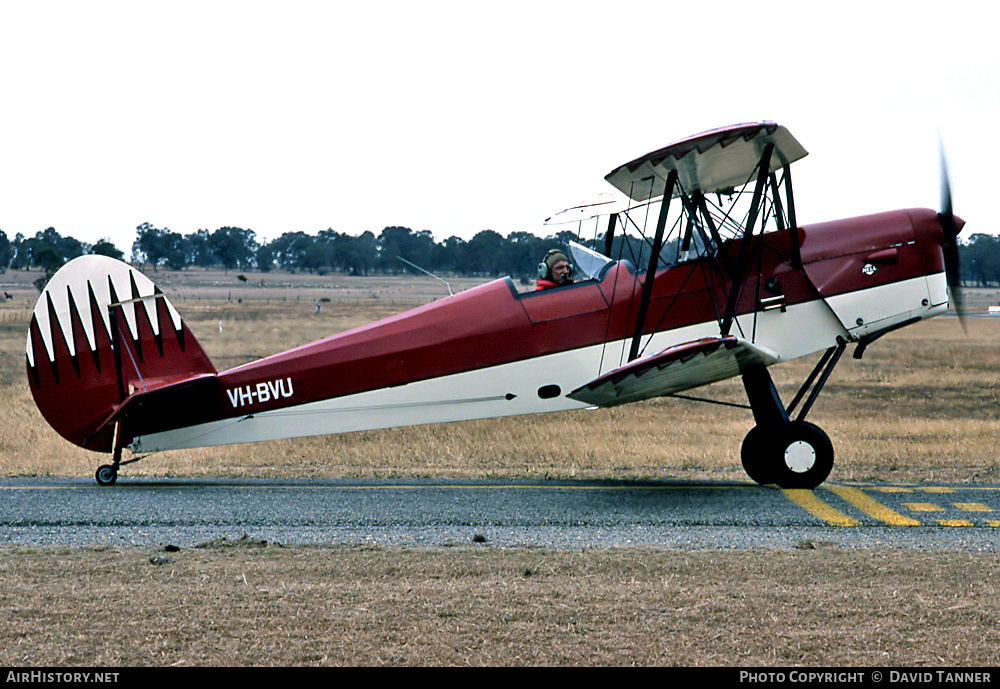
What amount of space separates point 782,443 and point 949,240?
109 inches

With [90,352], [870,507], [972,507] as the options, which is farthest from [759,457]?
[90,352]

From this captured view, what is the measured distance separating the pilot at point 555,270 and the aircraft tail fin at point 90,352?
154 inches

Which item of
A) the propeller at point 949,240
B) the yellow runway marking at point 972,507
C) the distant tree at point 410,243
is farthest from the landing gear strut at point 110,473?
the distant tree at point 410,243

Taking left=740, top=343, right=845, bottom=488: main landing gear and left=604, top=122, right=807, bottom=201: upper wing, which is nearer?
left=604, top=122, right=807, bottom=201: upper wing

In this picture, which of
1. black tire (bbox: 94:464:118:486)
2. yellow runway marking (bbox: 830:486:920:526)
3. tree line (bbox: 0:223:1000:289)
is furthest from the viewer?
tree line (bbox: 0:223:1000:289)

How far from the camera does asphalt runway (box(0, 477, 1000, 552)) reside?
26.8ft

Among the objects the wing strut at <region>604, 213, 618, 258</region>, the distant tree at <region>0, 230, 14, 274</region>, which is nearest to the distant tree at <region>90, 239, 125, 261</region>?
the distant tree at <region>0, 230, 14, 274</region>

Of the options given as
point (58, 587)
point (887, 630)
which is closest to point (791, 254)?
point (887, 630)

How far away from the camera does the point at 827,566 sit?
6.90m

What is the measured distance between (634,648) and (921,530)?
A: 4447mm

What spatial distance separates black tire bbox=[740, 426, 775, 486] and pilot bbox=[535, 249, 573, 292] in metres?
2.52

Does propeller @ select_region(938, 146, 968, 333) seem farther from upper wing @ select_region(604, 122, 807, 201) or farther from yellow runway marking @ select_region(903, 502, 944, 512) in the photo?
yellow runway marking @ select_region(903, 502, 944, 512)

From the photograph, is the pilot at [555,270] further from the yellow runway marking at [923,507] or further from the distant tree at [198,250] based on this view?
the distant tree at [198,250]

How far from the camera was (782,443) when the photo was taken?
35.3ft
